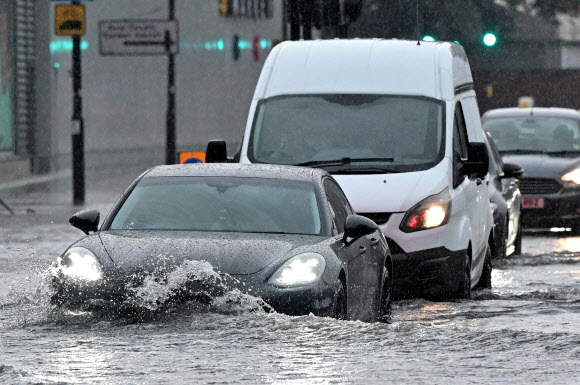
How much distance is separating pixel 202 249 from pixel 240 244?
264mm

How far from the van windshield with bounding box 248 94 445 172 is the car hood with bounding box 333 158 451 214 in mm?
206

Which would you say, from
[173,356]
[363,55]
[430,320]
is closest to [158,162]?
[363,55]

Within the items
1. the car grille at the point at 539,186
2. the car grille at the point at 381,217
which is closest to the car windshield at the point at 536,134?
the car grille at the point at 539,186

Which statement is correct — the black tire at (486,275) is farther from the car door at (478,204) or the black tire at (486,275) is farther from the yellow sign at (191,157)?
the yellow sign at (191,157)

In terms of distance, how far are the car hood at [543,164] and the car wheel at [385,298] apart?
10.5 meters

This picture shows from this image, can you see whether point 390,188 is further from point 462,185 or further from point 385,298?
point 385,298

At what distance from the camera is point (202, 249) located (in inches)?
359

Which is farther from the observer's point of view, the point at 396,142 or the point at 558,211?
the point at 558,211

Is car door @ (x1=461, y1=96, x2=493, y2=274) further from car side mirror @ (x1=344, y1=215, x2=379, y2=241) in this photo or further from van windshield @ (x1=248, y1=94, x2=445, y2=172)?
car side mirror @ (x1=344, y1=215, x2=379, y2=241)

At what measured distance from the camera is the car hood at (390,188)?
12148 mm

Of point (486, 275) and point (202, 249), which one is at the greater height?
point (202, 249)

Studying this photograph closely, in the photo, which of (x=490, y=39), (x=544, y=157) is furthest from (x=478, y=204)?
(x=490, y=39)

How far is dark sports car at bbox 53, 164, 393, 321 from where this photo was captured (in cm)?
889

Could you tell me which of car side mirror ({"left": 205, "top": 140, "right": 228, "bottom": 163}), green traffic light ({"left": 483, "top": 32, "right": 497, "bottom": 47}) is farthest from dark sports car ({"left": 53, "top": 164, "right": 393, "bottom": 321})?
green traffic light ({"left": 483, "top": 32, "right": 497, "bottom": 47})
